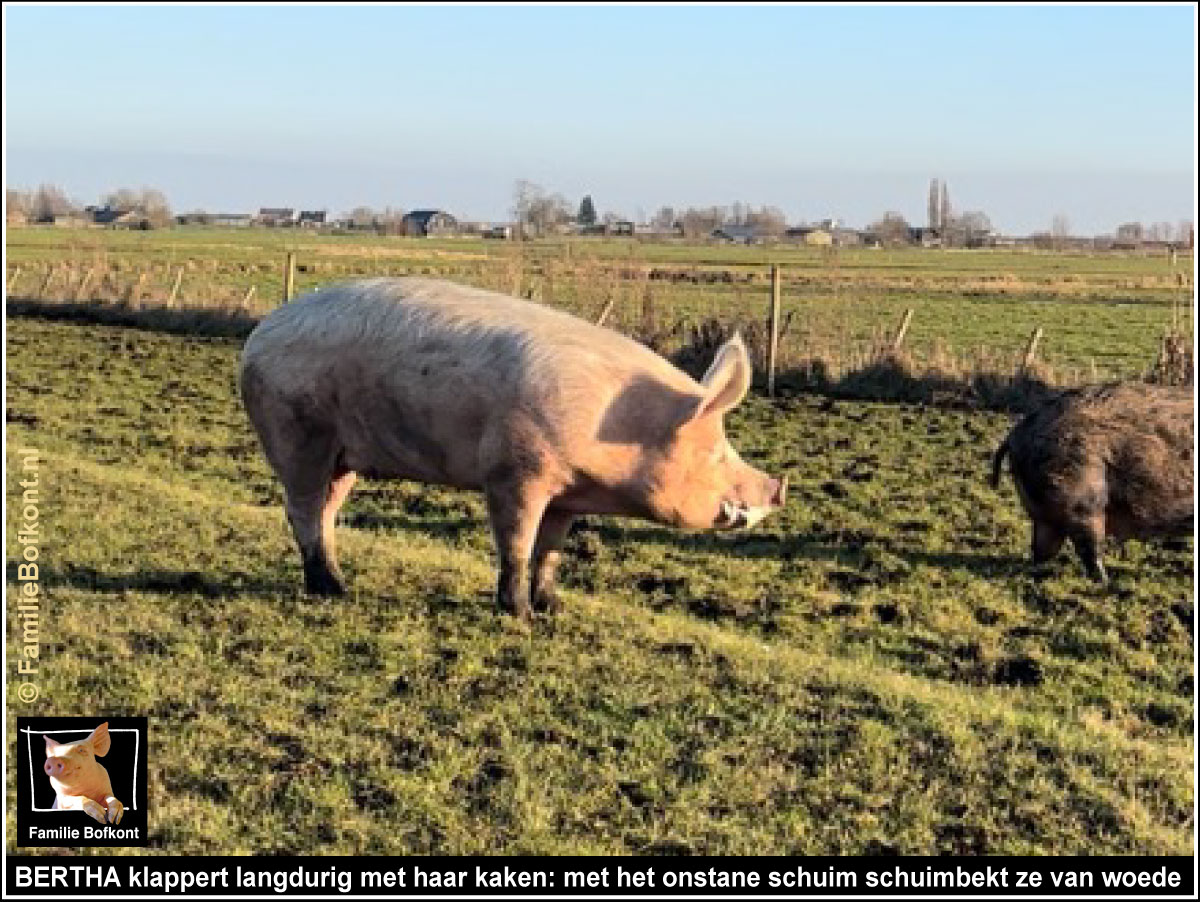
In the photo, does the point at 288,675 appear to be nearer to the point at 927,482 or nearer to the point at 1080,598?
the point at 1080,598

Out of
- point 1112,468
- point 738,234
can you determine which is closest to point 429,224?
point 738,234

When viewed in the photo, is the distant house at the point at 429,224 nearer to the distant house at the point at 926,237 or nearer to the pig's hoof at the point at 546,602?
the distant house at the point at 926,237

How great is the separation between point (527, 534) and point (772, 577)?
2323mm

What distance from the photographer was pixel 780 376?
18406 millimetres

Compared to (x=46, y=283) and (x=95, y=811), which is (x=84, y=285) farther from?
(x=95, y=811)

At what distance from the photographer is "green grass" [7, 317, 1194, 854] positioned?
4.58 m

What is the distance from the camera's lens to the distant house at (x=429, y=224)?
92.7m

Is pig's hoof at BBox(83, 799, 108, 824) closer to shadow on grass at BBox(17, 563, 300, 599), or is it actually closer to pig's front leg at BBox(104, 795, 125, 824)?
pig's front leg at BBox(104, 795, 125, 824)

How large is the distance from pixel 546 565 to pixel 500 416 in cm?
110

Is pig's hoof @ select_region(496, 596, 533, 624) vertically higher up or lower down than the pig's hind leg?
lower down

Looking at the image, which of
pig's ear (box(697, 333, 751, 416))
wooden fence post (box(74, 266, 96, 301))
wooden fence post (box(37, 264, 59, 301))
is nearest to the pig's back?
pig's ear (box(697, 333, 751, 416))

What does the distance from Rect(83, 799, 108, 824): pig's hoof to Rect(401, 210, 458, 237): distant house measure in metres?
88.2

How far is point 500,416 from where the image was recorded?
21.7 ft
